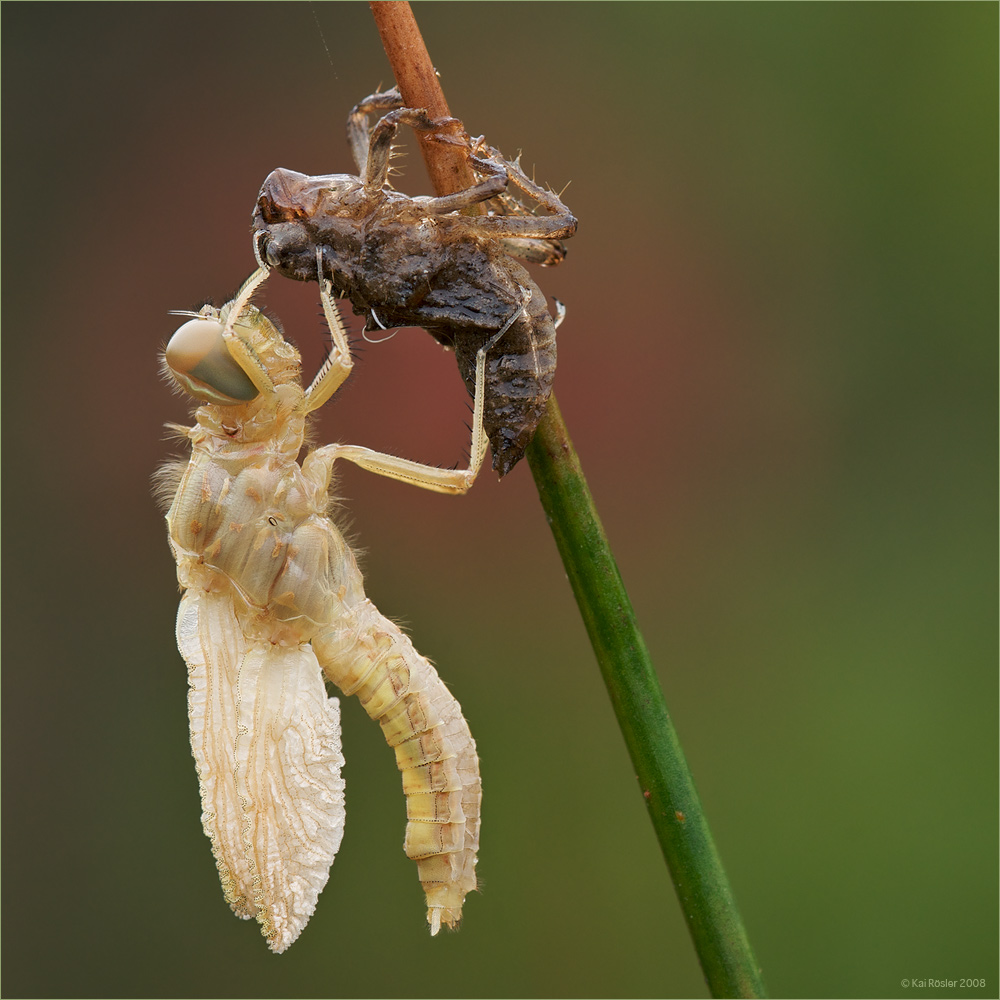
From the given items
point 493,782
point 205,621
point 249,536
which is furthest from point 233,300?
point 493,782

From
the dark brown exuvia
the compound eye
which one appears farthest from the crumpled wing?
the dark brown exuvia

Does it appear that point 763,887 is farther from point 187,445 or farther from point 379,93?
point 379,93

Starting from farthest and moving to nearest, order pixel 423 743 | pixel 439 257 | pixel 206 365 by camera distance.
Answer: pixel 423 743, pixel 206 365, pixel 439 257

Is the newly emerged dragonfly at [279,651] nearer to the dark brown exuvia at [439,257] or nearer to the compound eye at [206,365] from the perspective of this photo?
the compound eye at [206,365]

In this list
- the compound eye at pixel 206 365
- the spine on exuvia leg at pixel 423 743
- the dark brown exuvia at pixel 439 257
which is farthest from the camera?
the spine on exuvia leg at pixel 423 743

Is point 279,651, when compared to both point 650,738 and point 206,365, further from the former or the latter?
point 650,738

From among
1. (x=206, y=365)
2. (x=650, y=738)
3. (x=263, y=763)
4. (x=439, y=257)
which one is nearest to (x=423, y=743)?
(x=263, y=763)

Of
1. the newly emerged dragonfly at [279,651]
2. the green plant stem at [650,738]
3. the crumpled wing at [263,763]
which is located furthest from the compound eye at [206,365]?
the green plant stem at [650,738]
